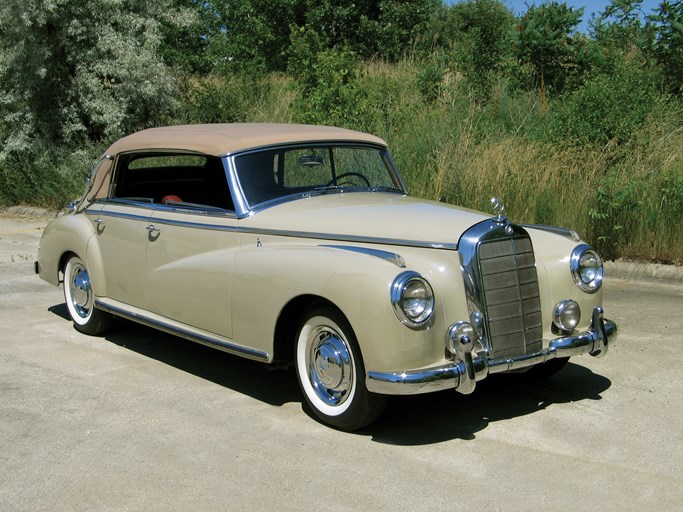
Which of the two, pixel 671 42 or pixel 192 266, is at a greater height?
pixel 671 42

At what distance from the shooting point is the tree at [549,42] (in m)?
14.1

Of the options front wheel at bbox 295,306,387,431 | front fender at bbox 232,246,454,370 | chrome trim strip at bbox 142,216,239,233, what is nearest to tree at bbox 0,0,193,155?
chrome trim strip at bbox 142,216,239,233

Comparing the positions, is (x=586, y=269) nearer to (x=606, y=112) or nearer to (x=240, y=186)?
(x=240, y=186)

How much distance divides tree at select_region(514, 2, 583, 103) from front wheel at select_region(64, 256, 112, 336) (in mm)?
9134

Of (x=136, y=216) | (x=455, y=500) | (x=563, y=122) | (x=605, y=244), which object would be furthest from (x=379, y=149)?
(x=563, y=122)

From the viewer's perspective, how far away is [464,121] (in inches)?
478

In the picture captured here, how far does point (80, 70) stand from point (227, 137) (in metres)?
10.7

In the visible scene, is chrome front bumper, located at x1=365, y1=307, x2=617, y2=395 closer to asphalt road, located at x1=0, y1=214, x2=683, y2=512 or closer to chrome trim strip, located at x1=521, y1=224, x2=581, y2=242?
asphalt road, located at x1=0, y1=214, x2=683, y2=512

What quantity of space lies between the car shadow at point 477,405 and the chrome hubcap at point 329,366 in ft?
0.94

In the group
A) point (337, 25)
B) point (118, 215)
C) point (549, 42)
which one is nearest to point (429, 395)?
point (118, 215)

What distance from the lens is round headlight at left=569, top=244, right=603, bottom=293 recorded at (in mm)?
5168

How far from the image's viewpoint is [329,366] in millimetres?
4777

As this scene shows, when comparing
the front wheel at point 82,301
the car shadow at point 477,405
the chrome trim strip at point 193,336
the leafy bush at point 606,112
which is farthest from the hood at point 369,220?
the leafy bush at point 606,112

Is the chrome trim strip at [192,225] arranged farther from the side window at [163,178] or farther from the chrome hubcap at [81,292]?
the chrome hubcap at [81,292]
